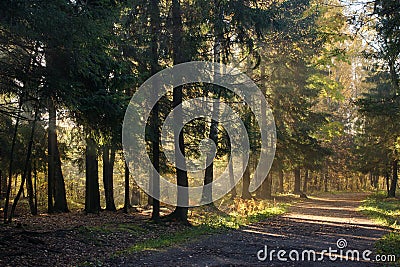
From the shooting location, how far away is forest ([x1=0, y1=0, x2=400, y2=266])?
371 inches

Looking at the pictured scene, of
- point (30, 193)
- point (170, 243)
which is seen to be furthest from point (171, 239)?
point (30, 193)

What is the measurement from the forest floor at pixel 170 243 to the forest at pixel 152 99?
7 cm

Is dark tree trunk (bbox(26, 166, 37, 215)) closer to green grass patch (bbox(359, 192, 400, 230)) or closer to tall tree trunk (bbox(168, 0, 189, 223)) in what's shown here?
tall tree trunk (bbox(168, 0, 189, 223))

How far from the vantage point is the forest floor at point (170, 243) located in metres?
9.20

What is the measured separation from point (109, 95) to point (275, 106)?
64.7 ft

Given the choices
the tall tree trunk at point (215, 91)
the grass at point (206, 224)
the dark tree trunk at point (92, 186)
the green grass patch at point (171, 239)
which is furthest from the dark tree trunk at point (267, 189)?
the green grass patch at point (171, 239)

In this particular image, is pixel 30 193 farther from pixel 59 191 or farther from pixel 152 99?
pixel 152 99

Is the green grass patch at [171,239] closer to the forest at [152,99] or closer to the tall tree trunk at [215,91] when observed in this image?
the forest at [152,99]

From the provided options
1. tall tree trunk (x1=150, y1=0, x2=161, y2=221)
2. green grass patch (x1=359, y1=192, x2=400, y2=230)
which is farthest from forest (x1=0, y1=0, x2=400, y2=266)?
green grass patch (x1=359, y1=192, x2=400, y2=230)

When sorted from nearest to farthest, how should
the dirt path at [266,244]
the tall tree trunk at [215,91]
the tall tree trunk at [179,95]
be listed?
the dirt path at [266,244] → the tall tree trunk at [215,91] → the tall tree trunk at [179,95]

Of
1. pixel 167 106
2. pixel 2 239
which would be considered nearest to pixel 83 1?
pixel 2 239

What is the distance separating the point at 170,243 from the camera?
12195 millimetres

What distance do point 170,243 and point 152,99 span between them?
619 cm

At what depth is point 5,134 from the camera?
17250 mm
